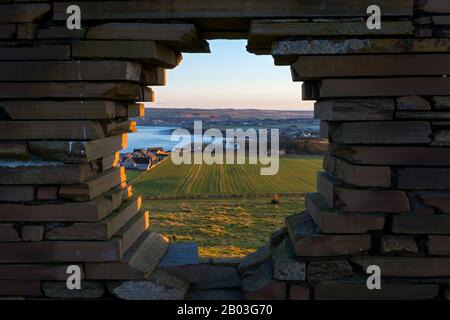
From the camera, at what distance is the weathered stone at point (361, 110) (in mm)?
3369

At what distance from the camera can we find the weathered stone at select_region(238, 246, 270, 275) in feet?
13.7

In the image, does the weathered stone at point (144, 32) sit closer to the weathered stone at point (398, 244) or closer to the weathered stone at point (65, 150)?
the weathered stone at point (65, 150)

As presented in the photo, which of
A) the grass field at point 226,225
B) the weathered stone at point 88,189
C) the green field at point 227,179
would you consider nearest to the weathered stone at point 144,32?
the weathered stone at point 88,189

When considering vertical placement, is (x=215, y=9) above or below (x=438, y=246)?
above

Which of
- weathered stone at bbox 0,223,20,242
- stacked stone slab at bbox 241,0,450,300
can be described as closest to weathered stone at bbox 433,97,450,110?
stacked stone slab at bbox 241,0,450,300

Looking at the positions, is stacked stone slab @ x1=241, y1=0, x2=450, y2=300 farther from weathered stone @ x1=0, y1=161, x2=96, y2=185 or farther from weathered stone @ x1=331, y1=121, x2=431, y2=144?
weathered stone @ x1=0, y1=161, x2=96, y2=185

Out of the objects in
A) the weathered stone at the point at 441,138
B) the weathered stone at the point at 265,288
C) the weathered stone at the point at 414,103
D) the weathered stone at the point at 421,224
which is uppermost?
the weathered stone at the point at 414,103

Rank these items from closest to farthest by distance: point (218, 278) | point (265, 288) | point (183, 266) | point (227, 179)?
A: point (265, 288)
point (183, 266)
point (218, 278)
point (227, 179)

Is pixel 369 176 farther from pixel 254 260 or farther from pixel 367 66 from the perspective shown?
pixel 254 260

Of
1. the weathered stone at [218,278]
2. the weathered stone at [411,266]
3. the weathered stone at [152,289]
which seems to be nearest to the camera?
the weathered stone at [411,266]

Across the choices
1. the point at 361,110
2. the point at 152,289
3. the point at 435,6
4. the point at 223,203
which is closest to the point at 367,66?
the point at 361,110

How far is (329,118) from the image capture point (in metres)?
3.51

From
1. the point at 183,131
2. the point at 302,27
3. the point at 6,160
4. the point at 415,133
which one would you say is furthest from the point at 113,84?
the point at 183,131

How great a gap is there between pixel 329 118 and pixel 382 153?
1.75 feet
